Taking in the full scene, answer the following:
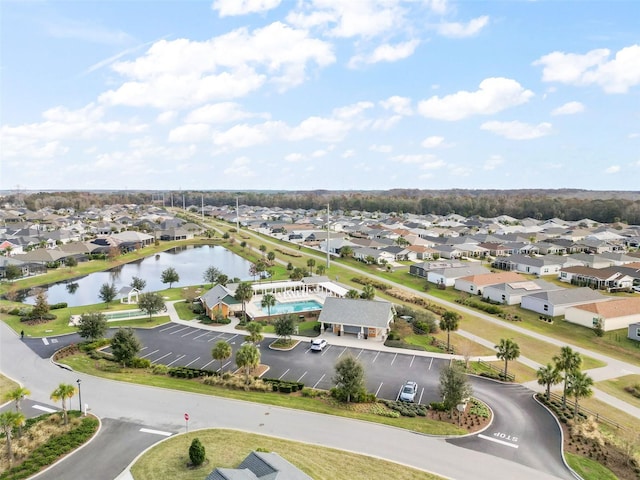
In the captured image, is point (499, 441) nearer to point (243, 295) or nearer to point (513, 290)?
point (243, 295)

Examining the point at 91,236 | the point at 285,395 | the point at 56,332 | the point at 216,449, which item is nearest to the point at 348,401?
the point at 285,395

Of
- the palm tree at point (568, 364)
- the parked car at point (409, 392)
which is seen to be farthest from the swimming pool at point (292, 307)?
the palm tree at point (568, 364)

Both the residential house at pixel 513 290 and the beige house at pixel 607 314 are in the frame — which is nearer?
the beige house at pixel 607 314

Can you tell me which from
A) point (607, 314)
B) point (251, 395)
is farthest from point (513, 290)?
point (251, 395)

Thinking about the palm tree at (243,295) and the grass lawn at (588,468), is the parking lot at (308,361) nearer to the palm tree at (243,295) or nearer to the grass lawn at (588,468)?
the palm tree at (243,295)

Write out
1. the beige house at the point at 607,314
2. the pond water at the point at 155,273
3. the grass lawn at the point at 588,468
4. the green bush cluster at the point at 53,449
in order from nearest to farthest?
the green bush cluster at the point at 53,449 → the grass lawn at the point at 588,468 → the beige house at the point at 607,314 → the pond water at the point at 155,273

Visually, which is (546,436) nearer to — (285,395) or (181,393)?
(285,395)

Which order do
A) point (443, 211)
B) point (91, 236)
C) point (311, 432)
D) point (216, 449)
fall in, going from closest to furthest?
point (216, 449) < point (311, 432) < point (91, 236) < point (443, 211)
